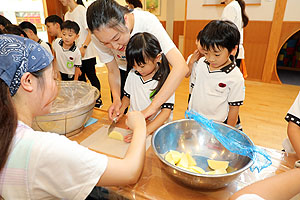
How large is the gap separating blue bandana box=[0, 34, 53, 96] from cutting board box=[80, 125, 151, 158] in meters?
0.43

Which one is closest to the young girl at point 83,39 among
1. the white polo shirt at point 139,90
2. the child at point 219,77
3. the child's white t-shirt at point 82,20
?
the child's white t-shirt at point 82,20

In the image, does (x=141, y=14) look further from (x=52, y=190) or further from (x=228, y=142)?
(x=52, y=190)

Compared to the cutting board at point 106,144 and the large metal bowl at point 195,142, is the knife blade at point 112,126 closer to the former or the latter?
the cutting board at point 106,144

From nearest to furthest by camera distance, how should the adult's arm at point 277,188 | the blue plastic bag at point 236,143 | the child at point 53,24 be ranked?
the adult's arm at point 277,188
the blue plastic bag at point 236,143
the child at point 53,24

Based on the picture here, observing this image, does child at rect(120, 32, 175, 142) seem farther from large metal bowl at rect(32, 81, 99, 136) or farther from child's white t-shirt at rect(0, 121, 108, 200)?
child's white t-shirt at rect(0, 121, 108, 200)

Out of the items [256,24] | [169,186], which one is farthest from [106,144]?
[256,24]

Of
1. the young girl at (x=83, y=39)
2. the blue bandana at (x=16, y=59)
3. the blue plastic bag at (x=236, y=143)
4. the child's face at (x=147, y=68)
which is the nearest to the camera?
the blue bandana at (x=16, y=59)

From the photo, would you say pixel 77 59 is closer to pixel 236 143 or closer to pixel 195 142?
pixel 195 142

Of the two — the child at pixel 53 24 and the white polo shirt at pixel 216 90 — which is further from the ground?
the child at pixel 53 24

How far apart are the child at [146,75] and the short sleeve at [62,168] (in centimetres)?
38

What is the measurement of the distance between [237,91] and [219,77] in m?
0.13

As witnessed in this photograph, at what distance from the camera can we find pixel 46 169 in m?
0.45

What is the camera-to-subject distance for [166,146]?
79 cm

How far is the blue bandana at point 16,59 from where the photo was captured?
0.43m
